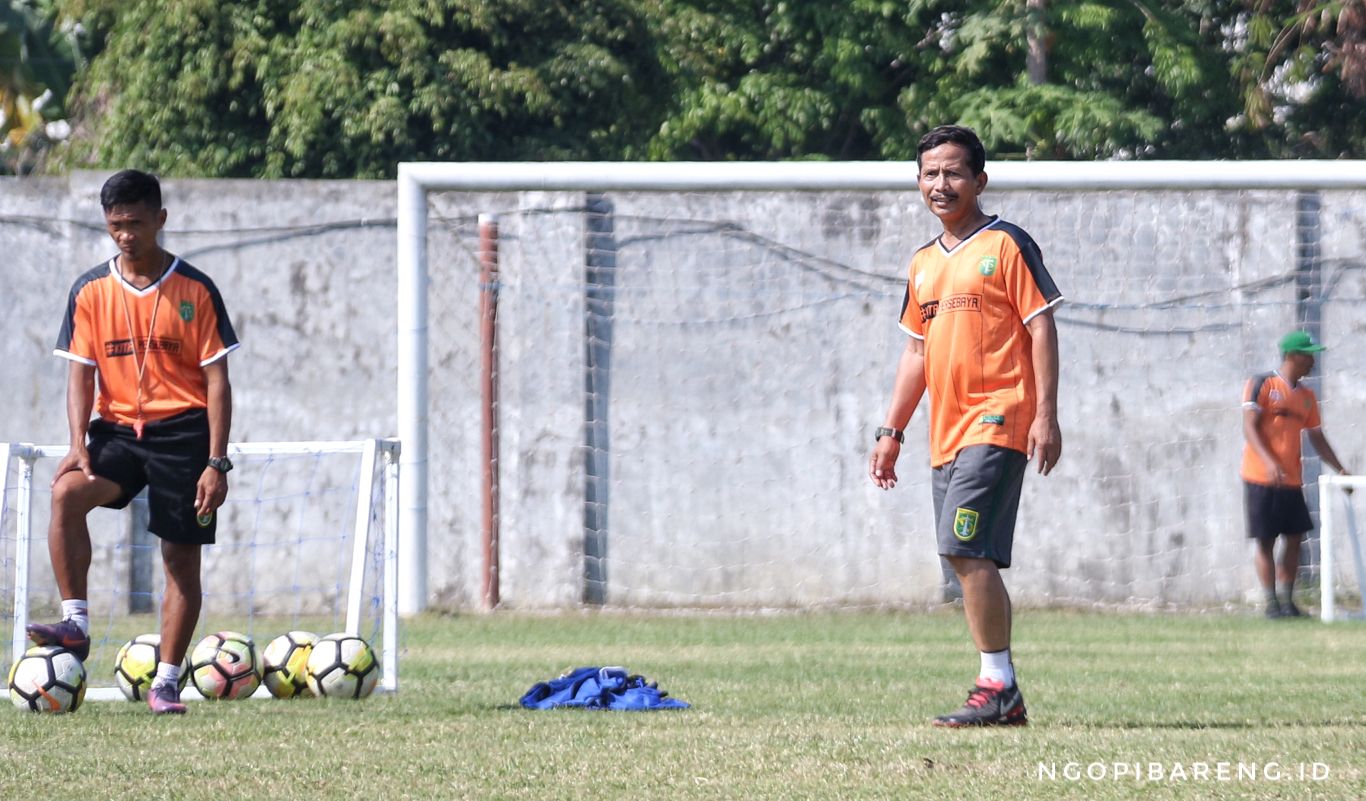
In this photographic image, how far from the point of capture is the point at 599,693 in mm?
6887

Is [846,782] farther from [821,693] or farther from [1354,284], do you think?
[1354,284]

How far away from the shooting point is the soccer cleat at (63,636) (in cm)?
700

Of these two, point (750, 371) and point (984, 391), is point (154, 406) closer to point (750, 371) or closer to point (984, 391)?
point (984, 391)

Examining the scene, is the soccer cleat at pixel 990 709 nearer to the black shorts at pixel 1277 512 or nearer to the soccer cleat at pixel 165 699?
the soccer cleat at pixel 165 699

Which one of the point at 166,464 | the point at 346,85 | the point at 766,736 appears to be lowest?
the point at 766,736

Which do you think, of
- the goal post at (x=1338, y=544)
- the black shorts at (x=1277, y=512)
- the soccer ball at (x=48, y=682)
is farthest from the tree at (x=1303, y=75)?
the soccer ball at (x=48, y=682)

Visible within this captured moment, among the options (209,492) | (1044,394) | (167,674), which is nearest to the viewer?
(1044,394)

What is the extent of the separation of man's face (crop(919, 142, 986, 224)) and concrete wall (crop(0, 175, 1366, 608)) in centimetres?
650

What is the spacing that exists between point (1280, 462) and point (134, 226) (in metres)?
8.07

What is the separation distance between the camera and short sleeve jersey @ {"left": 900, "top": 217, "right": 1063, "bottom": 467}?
6.11 meters

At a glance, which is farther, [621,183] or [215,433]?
[621,183]

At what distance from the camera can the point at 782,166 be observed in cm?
1262

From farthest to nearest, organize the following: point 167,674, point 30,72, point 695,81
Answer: point 30,72, point 695,81, point 167,674

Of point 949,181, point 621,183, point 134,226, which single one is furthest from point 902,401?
point 621,183
